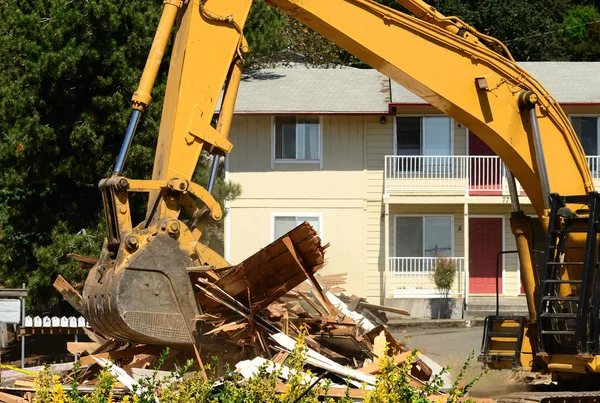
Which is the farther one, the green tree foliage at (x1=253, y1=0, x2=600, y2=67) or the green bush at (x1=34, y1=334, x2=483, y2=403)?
the green tree foliage at (x1=253, y1=0, x2=600, y2=67)

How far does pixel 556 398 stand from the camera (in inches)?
411

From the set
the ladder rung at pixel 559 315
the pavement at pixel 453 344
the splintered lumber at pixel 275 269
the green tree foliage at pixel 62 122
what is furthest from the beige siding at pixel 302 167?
the ladder rung at pixel 559 315

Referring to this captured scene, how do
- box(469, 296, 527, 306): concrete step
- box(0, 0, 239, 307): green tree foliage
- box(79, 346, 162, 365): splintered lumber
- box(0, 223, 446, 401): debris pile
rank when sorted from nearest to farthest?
box(0, 223, 446, 401): debris pile < box(79, 346, 162, 365): splintered lumber < box(0, 0, 239, 307): green tree foliage < box(469, 296, 527, 306): concrete step

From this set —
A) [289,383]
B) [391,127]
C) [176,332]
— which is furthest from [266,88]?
[289,383]

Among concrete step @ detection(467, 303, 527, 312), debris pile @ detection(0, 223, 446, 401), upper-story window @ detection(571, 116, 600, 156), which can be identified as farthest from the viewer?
upper-story window @ detection(571, 116, 600, 156)

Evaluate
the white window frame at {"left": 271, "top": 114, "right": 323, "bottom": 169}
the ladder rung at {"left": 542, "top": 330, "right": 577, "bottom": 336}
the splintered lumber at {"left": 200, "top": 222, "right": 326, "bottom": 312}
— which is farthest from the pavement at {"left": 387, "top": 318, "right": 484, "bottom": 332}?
the splintered lumber at {"left": 200, "top": 222, "right": 326, "bottom": 312}

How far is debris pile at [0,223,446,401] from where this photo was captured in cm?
1013

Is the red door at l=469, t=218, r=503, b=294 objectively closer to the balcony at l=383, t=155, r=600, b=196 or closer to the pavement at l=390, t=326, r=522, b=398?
the balcony at l=383, t=155, r=600, b=196

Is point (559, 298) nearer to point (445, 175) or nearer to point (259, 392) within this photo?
point (259, 392)

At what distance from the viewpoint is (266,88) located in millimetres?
31453

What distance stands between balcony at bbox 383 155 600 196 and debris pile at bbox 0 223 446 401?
18.0 meters

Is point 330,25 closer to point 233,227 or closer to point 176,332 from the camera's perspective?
point 176,332

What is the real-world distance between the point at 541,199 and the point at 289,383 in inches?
203

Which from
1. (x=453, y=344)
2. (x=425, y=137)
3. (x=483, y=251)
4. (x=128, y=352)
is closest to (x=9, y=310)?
(x=128, y=352)
